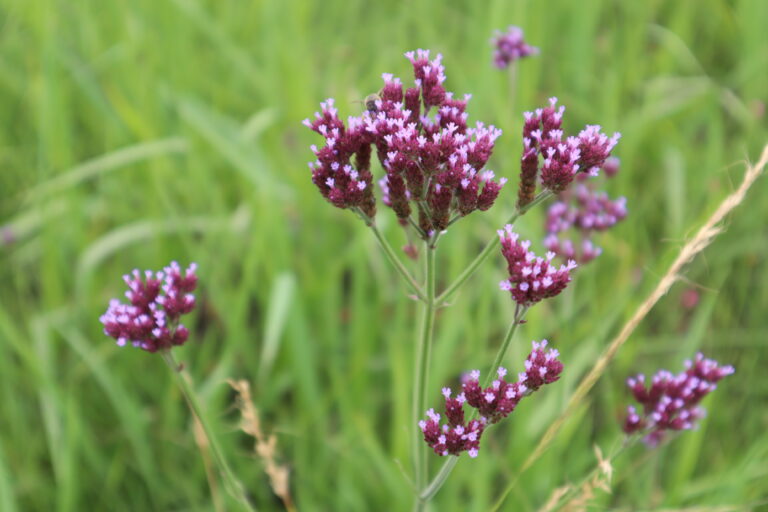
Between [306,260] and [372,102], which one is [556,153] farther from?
[306,260]

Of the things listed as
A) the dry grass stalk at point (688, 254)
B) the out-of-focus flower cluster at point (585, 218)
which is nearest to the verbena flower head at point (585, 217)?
the out-of-focus flower cluster at point (585, 218)

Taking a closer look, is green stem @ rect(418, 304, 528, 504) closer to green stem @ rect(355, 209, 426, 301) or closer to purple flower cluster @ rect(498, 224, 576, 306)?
purple flower cluster @ rect(498, 224, 576, 306)

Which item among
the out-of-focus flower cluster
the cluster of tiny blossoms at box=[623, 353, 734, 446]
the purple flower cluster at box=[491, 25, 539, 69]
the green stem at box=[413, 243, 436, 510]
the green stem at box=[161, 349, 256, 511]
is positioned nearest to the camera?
the green stem at box=[413, 243, 436, 510]

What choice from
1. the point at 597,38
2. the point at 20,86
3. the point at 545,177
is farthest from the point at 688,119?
the point at 20,86

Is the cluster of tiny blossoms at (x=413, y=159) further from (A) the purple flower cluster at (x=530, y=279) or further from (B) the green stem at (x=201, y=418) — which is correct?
(B) the green stem at (x=201, y=418)

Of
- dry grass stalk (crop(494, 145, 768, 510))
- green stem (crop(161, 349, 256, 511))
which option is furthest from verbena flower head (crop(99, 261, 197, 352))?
dry grass stalk (crop(494, 145, 768, 510))
